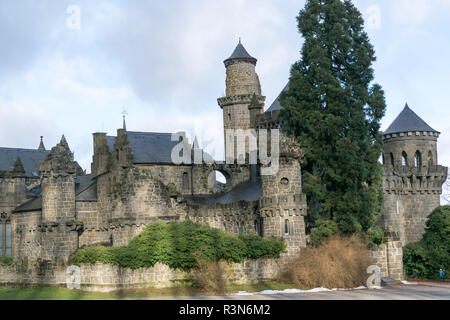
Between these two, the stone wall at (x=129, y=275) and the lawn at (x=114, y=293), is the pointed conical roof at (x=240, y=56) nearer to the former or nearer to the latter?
the stone wall at (x=129, y=275)

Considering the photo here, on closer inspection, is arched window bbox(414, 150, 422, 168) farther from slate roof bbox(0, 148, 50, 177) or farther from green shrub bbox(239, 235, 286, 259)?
slate roof bbox(0, 148, 50, 177)

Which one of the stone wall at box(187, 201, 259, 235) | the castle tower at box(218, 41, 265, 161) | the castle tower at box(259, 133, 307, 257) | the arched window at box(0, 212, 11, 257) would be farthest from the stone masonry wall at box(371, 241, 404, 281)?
the arched window at box(0, 212, 11, 257)

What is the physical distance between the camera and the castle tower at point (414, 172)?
206 ft

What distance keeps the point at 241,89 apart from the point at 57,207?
2186 cm

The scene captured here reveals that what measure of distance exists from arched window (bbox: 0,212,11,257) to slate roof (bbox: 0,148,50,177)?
554 centimetres

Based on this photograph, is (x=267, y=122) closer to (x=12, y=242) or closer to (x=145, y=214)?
(x=145, y=214)

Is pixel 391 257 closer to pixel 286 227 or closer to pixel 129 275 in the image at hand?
pixel 286 227

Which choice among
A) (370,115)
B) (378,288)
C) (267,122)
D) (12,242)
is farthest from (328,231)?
(12,242)

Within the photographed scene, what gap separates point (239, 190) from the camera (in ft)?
194

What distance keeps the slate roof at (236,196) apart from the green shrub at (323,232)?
7.15 m

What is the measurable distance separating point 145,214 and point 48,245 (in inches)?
356

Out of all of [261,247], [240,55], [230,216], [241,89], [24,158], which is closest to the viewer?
[261,247]

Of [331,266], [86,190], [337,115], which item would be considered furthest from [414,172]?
[86,190]

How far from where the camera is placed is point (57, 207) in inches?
2046
